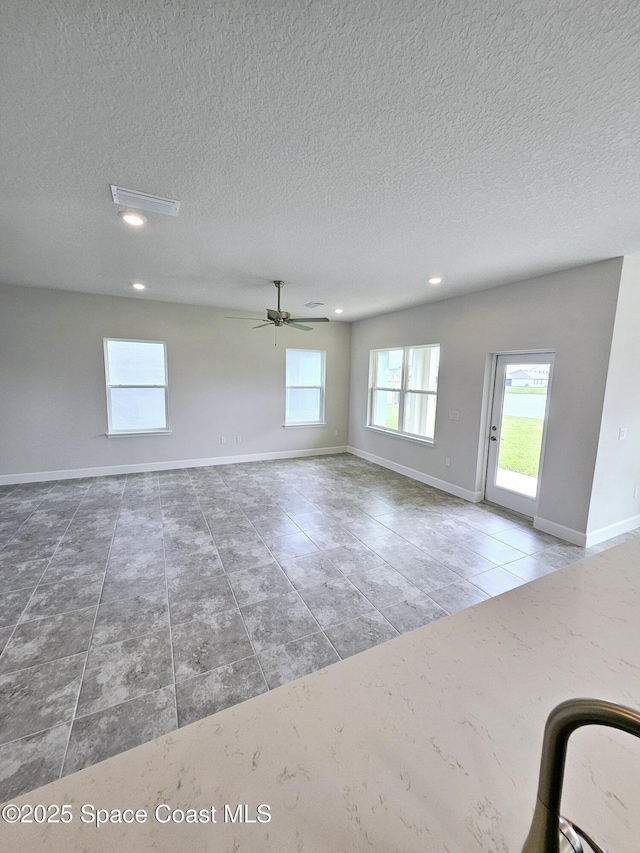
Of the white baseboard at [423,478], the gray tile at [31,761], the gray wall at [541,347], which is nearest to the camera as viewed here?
the gray tile at [31,761]

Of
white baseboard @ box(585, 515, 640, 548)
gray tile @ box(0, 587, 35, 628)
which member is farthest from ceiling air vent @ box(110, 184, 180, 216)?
white baseboard @ box(585, 515, 640, 548)

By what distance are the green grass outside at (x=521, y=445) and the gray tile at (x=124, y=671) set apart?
3941 millimetres

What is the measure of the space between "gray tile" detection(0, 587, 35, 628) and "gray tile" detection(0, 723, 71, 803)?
1003 mm

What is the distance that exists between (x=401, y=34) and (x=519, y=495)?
425 cm

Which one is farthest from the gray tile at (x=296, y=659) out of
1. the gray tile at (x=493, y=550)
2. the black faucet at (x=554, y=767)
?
the gray tile at (x=493, y=550)

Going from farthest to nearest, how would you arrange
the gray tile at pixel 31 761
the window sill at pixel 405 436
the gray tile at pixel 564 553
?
the window sill at pixel 405 436 < the gray tile at pixel 564 553 < the gray tile at pixel 31 761

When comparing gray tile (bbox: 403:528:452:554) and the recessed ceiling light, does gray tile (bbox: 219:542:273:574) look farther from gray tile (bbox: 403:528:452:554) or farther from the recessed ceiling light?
the recessed ceiling light

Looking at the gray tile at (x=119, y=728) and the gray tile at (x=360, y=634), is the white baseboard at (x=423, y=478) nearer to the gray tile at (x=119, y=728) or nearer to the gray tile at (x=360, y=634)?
the gray tile at (x=360, y=634)

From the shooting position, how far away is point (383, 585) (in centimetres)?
279

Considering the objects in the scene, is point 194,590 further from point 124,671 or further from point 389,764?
point 389,764

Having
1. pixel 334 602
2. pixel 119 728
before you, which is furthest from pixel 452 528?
pixel 119 728

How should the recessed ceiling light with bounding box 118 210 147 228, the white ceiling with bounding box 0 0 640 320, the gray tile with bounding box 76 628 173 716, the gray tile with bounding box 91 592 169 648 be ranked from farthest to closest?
the recessed ceiling light with bounding box 118 210 147 228 → the gray tile with bounding box 91 592 169 648 → the gray tile with bounding box 76 628 173 716 → the white ceiling with bounding box 0 0 640 320

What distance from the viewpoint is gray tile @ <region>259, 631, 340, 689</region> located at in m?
1.95

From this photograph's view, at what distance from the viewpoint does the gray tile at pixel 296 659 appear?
195cm
